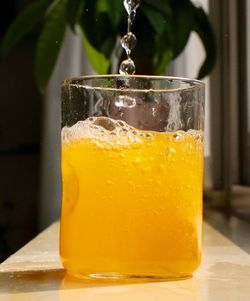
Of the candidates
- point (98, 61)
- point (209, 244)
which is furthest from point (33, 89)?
point (209, 244)

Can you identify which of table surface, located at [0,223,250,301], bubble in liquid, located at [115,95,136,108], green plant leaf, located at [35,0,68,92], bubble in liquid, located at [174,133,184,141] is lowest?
table surface, located at [0,223,250,301]

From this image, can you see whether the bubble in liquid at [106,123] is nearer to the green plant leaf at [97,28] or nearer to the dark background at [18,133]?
the green plant leaf at [97,28]

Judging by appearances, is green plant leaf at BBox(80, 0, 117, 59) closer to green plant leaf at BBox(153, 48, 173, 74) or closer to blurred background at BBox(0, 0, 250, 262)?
green plant leaf at BBox(153, 48, 173, 74)

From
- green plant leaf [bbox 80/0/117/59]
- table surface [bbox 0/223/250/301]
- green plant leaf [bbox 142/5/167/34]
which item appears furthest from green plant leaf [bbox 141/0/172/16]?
table surface [bbox 0/223/250/301]

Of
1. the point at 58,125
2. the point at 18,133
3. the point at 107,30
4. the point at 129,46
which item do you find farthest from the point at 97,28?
the point at 18,133

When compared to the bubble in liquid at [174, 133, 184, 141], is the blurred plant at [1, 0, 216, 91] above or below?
above

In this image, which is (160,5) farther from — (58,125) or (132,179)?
(58,125)

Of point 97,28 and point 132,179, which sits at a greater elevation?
point 97,28
